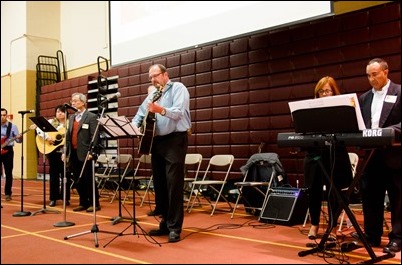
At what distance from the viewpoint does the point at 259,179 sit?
225 inches

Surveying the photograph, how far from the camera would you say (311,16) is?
459cm

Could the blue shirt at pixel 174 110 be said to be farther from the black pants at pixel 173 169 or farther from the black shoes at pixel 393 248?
the black shoes at pixel 393 248

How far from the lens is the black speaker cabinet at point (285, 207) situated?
4718 millimetres

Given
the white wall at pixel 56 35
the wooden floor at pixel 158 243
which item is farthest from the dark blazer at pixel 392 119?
the white wall at pixel 56 35

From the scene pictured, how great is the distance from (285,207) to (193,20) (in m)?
2.56

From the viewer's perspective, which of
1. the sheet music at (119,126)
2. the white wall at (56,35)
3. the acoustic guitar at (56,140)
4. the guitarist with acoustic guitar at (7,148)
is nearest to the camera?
the sheet music at (119,126)

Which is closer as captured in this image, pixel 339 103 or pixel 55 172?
pixel 339 103

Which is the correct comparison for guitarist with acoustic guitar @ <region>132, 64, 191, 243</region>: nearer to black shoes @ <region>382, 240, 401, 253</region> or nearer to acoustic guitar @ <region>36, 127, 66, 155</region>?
black shoes @ <region>382, 240, 401, 253</region>

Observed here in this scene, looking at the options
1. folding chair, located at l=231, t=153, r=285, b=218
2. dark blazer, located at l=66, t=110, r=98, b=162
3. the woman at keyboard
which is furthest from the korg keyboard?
dark blazer, located at l=66, t=110, r=98, b=162

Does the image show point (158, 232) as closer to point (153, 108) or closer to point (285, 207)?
point (153, 108)

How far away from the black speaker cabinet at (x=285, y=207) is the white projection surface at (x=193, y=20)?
203 cm

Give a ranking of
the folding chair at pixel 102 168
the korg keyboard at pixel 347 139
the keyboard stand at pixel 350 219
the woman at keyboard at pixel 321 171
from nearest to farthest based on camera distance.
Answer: the korg keyboard at pixel 347 139, the keyboard stand at pixel 350 219, the woman at keyboard at pixel 321 171, the folding chair at pixel 102 168

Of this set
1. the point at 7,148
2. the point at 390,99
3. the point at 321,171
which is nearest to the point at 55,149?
the point at 7,148

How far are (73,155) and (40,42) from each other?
20.8 feet
